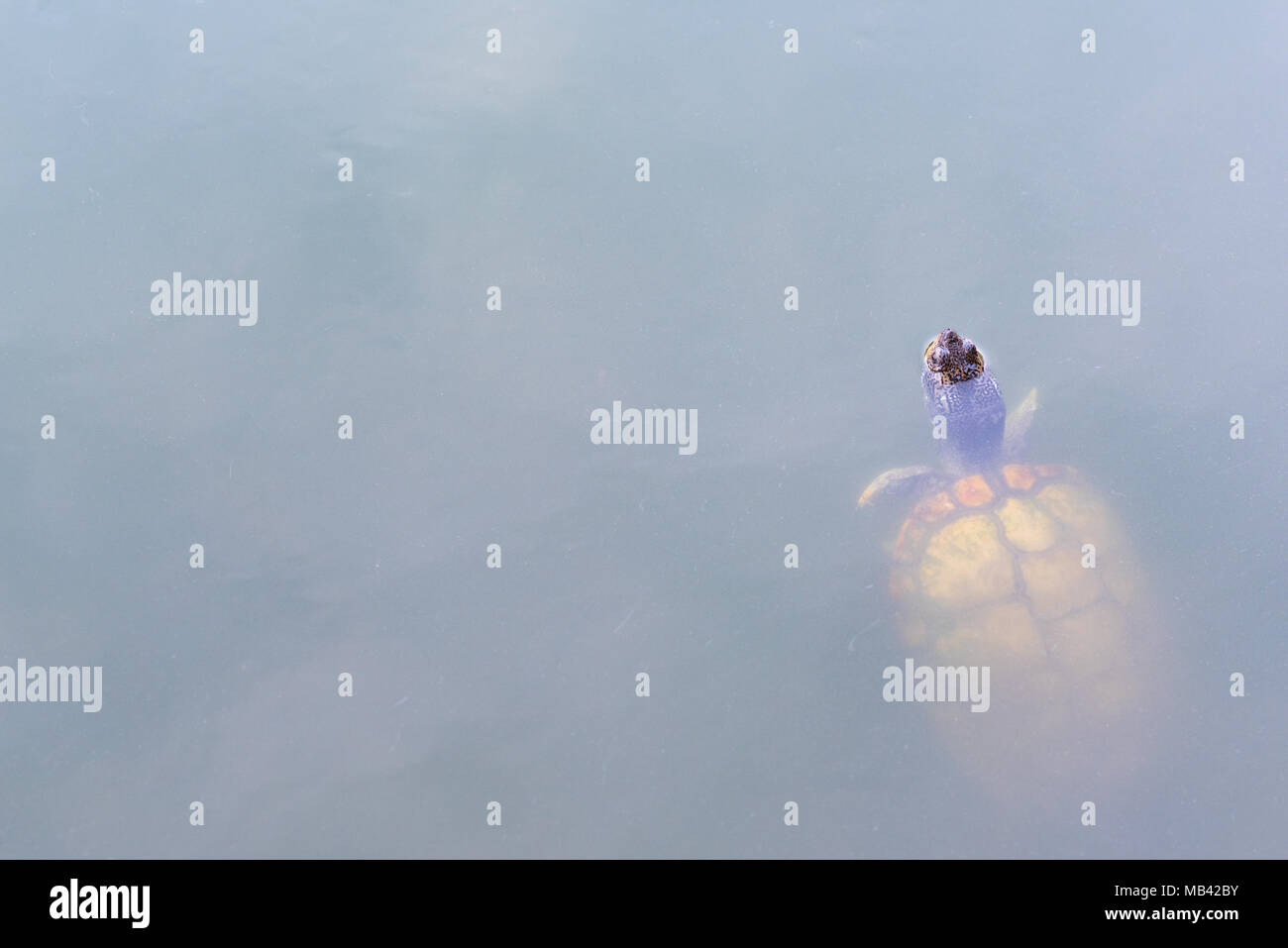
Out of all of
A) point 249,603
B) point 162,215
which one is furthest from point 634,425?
point 162,215

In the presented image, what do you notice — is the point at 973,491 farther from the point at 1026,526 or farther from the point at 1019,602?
the point at 1019,602

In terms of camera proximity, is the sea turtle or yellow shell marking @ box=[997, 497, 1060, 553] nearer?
the sea turtle

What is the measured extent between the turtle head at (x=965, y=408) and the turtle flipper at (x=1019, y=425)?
4 centimetres

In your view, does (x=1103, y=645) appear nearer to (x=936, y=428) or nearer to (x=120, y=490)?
(x=936, y=428)

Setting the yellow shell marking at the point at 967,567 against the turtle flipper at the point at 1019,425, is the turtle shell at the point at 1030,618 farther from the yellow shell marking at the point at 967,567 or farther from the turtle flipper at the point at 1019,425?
the turtle flipper at the point at 1019,425

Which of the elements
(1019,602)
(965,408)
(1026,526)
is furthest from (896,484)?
(1019,602)

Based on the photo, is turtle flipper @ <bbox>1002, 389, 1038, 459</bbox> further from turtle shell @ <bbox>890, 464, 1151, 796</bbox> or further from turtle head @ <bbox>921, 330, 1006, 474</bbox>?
turtle shell @ <bbox>890, 464, 1151, 796</bbox>

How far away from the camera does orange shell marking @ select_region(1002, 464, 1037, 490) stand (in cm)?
522

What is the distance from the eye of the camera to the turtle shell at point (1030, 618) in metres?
4.73

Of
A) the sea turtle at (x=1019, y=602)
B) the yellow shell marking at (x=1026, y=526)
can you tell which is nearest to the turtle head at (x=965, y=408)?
the sea turtle at (x=1019, y=602)

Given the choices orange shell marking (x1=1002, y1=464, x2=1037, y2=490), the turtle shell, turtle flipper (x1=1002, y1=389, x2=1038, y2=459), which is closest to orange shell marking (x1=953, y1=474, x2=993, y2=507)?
the turtle shell

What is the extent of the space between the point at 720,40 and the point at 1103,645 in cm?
412

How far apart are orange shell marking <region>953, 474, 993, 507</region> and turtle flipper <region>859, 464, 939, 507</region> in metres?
0.13

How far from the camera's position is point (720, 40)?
6.73 m
